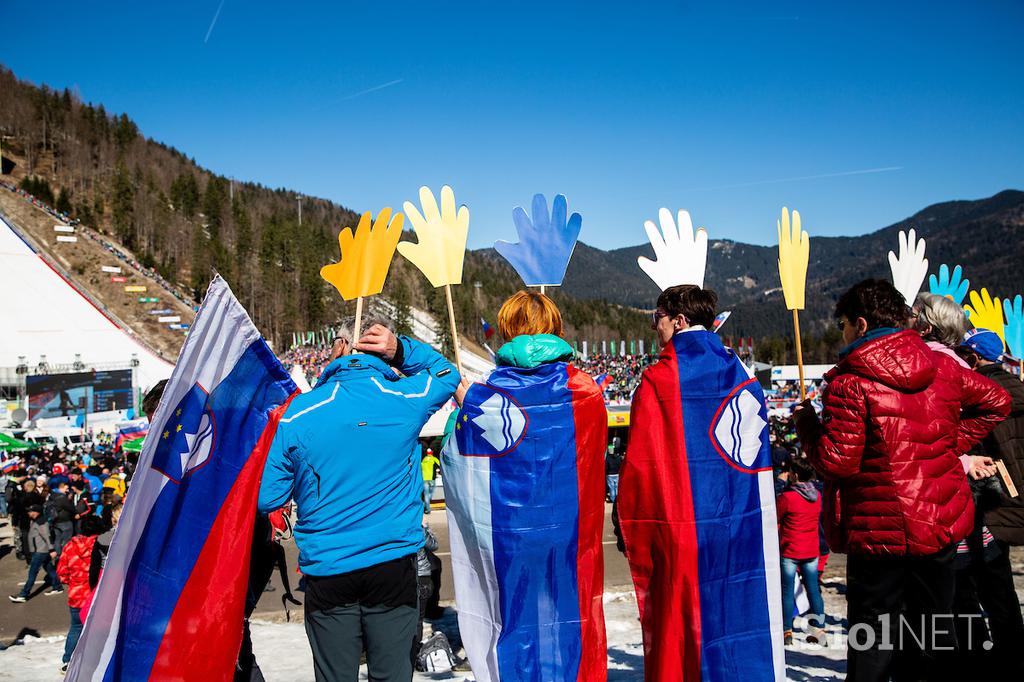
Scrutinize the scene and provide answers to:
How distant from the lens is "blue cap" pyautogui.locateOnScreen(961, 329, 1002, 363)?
3441 mm

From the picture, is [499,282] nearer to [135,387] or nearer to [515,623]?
[135,387]

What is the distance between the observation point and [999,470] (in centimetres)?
316

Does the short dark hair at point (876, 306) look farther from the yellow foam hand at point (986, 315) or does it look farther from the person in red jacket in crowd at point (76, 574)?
the person in red jacket in crowd at point (76, 574)

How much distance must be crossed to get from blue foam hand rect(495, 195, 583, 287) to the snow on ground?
2.43 meters

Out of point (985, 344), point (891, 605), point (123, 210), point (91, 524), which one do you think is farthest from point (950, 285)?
point (123, 210)

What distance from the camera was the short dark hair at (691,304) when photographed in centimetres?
291

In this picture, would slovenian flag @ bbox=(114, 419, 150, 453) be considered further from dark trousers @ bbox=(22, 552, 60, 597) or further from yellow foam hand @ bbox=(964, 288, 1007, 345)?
yellow foam hand @ bbox=(964, 288, 1007, 345)

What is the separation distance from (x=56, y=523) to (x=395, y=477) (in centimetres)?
836

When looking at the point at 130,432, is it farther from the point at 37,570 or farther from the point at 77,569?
the point at 77,569

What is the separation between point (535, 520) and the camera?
2.76 metres

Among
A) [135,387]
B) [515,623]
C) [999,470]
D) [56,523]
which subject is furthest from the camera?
[135,387]

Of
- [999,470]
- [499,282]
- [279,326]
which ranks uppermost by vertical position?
[499,282]

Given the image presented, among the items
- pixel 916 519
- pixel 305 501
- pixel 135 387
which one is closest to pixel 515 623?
pixel 305 501

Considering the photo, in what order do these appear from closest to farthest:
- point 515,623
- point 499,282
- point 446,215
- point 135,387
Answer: point 515,623 → point 446,215 → point 135,387 → point 499,282
